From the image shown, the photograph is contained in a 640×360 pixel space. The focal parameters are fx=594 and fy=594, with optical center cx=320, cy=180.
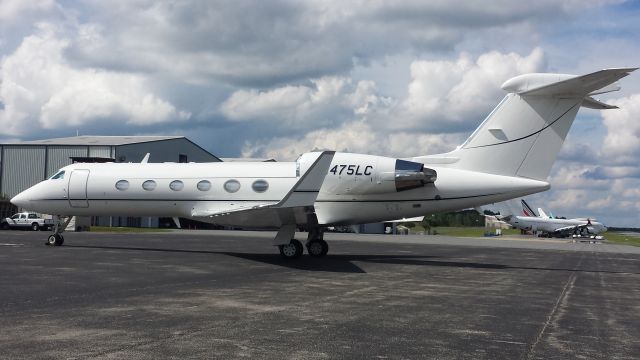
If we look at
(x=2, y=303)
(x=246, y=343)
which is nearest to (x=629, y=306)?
(x=246, y=343)

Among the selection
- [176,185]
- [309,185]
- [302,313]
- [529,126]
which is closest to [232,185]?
[176,185]

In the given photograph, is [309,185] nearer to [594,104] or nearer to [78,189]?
[594,104]

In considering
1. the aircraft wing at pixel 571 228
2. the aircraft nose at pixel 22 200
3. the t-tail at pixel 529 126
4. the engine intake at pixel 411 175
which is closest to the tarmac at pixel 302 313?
the engine intake at pixel 411 175

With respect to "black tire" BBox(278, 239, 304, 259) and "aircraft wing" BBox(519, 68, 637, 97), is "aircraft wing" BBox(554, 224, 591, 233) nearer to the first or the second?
"aircraft wing" BBox(519, 68, 637, 97)

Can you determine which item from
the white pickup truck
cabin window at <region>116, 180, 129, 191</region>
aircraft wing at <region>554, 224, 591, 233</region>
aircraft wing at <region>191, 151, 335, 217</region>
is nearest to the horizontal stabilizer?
aircraft wing at <region>191, 151, 335, 217</region>

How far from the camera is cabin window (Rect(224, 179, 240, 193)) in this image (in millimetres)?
21188

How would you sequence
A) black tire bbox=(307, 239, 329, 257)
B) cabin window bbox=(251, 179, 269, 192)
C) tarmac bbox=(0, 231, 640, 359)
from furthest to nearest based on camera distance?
black tire bbox=(307, 239, 329, 257) → cabin window bbox=(251, 179, 269, 192) → tarmac bbox=(0, 231, 640, 359)

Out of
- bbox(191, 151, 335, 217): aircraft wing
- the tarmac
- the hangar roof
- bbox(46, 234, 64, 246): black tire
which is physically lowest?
the tarmac

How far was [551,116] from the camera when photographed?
62.0 ft

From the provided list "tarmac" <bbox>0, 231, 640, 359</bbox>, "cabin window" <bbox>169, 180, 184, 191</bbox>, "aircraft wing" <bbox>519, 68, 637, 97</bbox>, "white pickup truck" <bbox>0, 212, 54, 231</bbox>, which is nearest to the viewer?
"tarmac" <bbox>0, 231, 640, 359</bbox>

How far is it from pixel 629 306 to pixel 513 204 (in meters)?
8.79

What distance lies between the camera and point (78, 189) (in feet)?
76.0

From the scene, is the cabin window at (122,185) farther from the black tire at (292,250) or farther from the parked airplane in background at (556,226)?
the parked airplane in background at (556,226)

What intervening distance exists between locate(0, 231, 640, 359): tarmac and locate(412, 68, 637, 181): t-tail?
3.84 metres
